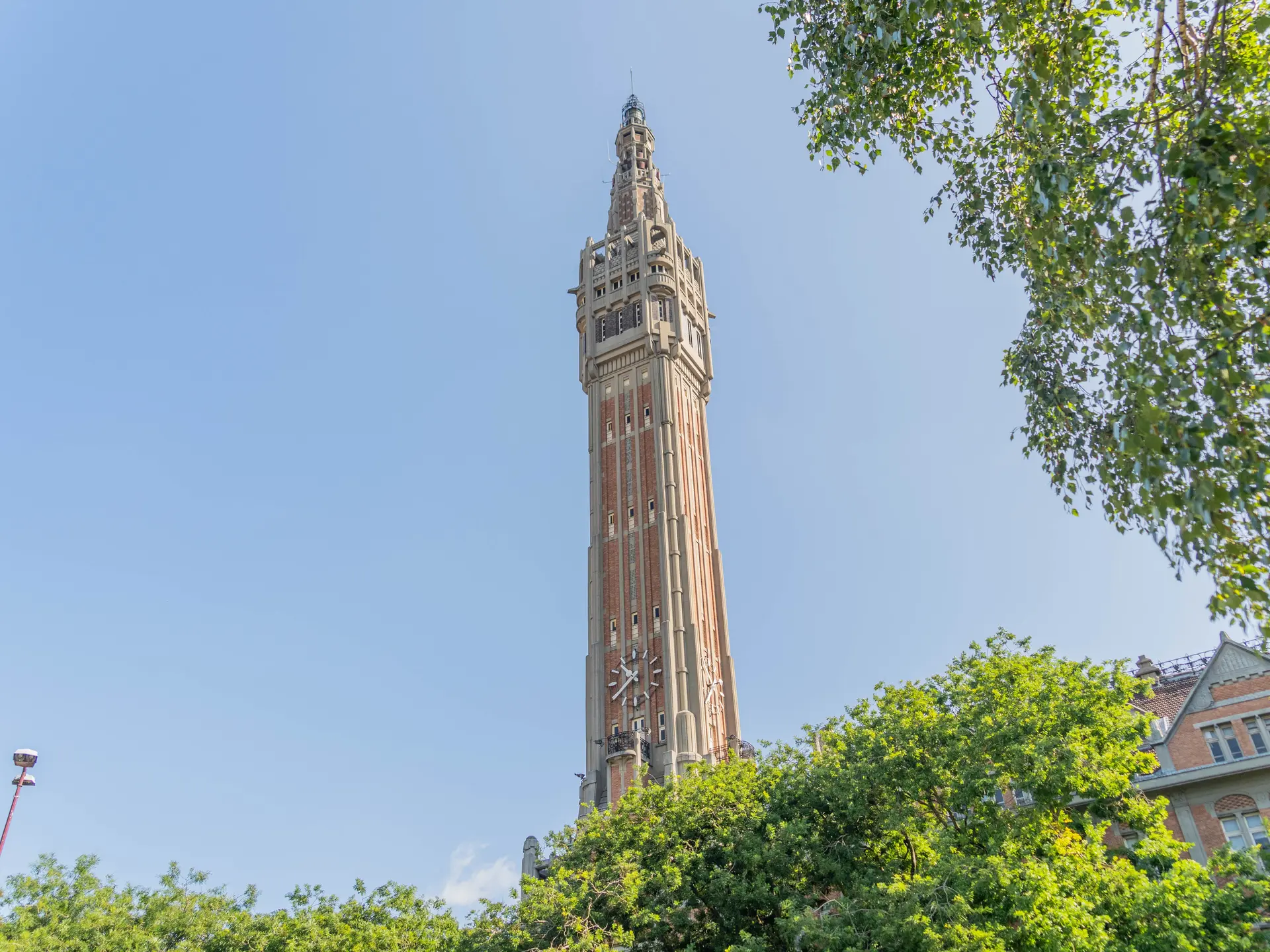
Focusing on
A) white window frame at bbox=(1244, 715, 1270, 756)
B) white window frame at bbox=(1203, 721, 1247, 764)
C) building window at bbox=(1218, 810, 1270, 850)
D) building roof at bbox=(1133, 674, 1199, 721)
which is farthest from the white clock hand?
white window frame at bbox=(1244, 715, 1270, 756)

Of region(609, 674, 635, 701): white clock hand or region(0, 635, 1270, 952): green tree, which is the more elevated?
region(609, 674, 635, 701): white clock hand

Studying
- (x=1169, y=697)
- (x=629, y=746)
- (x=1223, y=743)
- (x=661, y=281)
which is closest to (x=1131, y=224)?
(x=1223, y=743)

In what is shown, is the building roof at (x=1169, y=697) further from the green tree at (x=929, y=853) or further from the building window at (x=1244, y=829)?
the green tree at (x=929, y=853)

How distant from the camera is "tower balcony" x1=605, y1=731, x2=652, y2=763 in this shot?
5162 centimetres

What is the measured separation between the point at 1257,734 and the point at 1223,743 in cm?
104

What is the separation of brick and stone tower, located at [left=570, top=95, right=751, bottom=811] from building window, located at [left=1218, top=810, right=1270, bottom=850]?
22105 millimetres

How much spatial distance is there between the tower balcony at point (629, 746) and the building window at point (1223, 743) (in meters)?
27.6

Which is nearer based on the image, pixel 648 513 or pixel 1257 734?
pixel 1257 734

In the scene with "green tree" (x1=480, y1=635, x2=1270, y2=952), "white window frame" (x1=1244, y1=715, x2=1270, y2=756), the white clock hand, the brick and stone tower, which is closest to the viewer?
"green tree" (x1=480, y1=635, x2=1270, y2=952)

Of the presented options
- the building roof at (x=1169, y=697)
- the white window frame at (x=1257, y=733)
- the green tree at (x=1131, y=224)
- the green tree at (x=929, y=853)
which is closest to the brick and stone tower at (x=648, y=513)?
the building roof at (x=1169, y=697)

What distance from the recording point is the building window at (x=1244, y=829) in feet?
99.3

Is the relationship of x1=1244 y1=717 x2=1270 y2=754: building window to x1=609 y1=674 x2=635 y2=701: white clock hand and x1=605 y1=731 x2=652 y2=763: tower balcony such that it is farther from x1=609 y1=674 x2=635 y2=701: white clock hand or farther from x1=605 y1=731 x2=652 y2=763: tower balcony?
x1=609 y1=674 x2=635 y2=701: white clock hand

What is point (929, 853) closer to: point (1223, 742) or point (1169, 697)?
point (1223, 742)

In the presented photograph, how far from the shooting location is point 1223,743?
1252 inches
